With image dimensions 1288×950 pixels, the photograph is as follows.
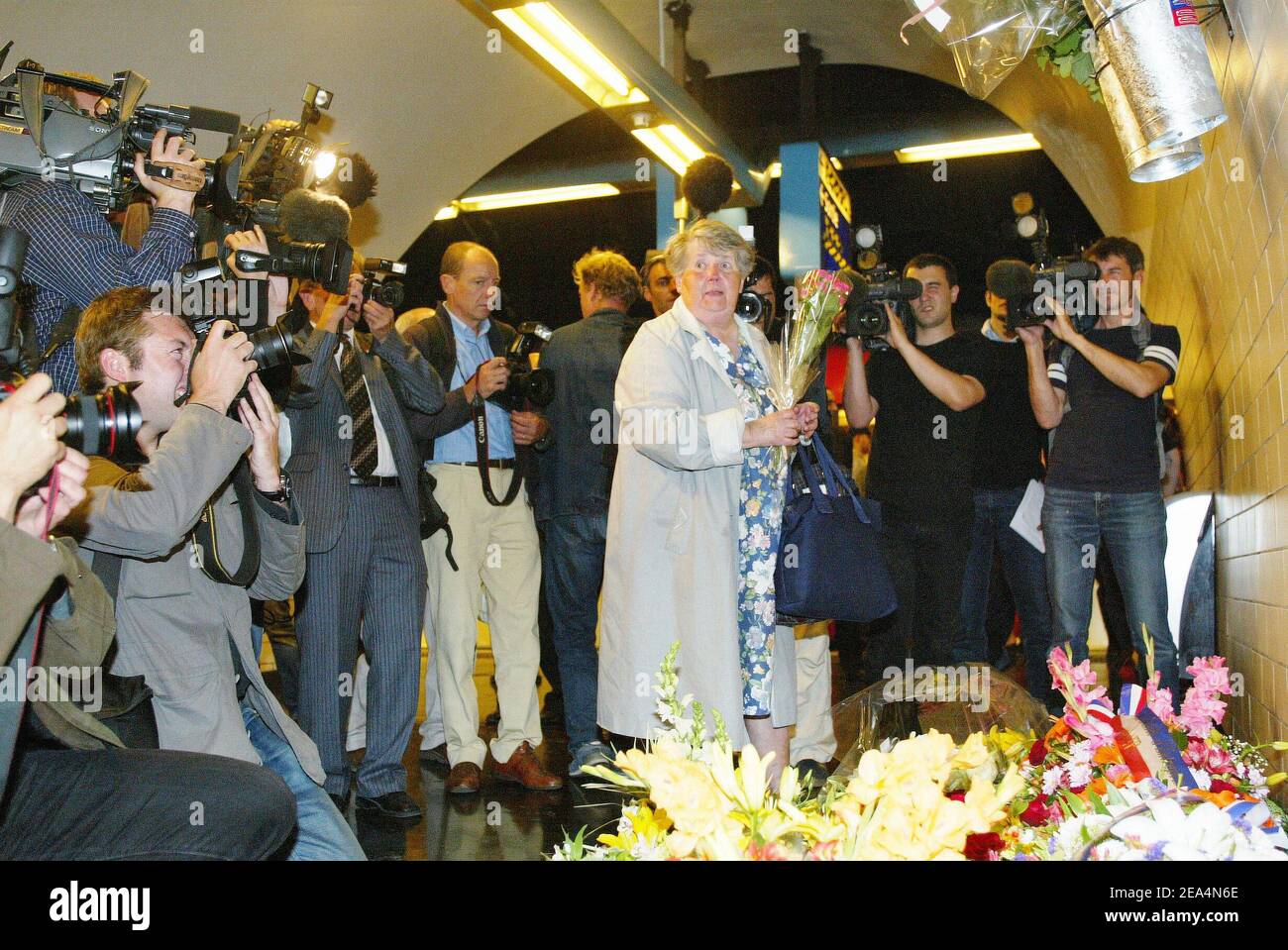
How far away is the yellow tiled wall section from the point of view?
6.89 ft

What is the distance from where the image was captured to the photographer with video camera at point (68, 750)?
4.39 feet

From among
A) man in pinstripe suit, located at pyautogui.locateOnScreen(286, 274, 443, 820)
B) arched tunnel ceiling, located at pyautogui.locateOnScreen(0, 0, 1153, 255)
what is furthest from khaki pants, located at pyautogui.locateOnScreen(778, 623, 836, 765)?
arched tunnel ceiling, located at pyautogui.locateOnScreen(0, 0, 1153, 255)

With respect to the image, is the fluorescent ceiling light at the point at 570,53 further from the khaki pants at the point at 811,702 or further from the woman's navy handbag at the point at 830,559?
the khaki pants at the point at 811,702

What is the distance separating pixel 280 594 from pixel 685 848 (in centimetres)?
134

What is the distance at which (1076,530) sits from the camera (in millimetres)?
3477

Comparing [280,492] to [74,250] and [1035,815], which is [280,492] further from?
[1035,815]

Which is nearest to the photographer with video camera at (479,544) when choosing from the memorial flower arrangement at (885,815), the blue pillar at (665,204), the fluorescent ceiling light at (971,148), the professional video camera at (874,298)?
the professional video camera at (874,298)

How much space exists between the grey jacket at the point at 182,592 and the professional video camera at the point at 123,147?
0.65 meters

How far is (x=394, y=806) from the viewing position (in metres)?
3.19

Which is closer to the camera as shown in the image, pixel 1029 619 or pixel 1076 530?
pixel 1076 530

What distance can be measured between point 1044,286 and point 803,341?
0.87 meters

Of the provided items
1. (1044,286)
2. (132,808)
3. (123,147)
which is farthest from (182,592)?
(1044,286)
